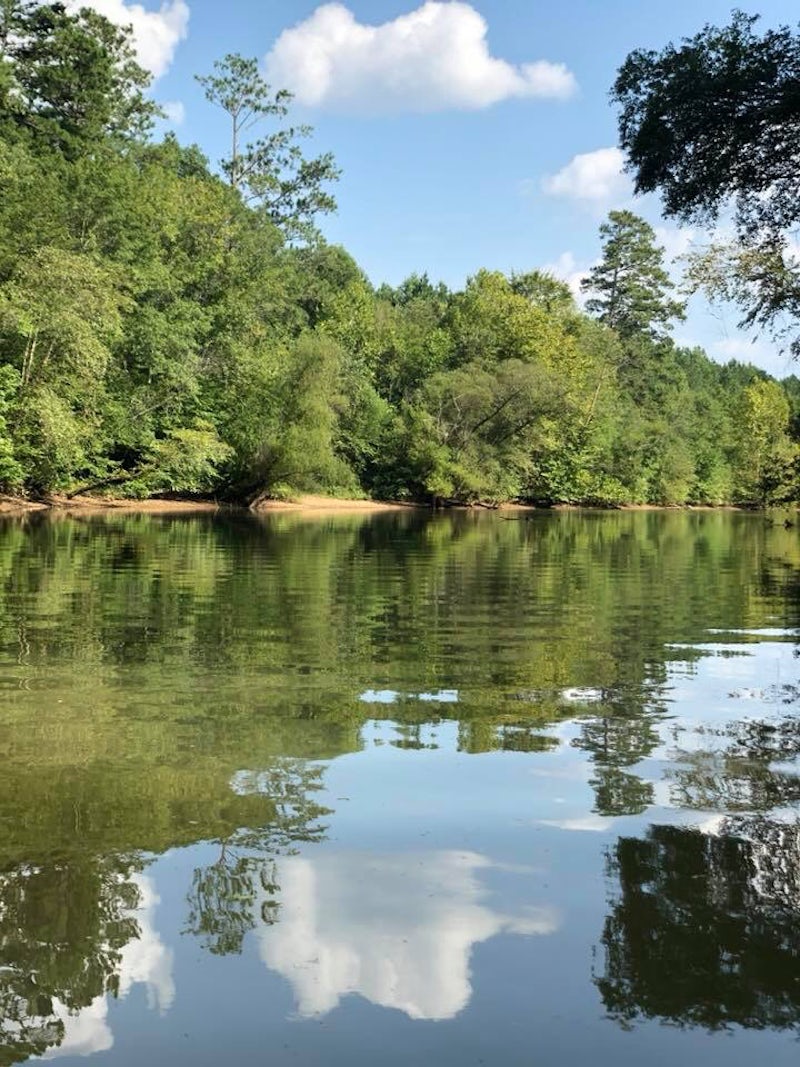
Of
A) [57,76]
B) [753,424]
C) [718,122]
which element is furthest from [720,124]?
[753,424]

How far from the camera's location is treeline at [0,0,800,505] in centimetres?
3756

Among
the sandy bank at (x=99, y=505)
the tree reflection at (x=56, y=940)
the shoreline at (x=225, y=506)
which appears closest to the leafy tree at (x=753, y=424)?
the shoreline at (x=225, y=506)

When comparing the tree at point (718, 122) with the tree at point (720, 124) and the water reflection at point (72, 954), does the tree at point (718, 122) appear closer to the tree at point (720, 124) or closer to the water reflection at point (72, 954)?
the tree at point (720, 124)

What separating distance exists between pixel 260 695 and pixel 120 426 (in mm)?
39333

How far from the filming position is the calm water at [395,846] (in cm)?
349

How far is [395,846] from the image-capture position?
516 cm

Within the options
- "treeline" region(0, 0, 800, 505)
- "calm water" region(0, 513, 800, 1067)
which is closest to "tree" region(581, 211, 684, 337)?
"treeline" region(0, 0, 800, 505)

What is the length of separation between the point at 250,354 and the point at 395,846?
50.7m

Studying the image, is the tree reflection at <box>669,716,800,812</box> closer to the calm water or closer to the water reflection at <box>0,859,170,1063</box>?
the calm water

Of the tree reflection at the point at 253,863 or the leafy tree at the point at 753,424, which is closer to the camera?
the tree reflection at the point at 253,863

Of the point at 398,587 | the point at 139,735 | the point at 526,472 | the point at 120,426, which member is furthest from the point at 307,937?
the point at 526,472

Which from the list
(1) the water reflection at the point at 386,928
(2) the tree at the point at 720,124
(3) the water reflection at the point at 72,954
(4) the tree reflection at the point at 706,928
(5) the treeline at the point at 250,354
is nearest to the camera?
(3) the water reflection at the point at 72,954

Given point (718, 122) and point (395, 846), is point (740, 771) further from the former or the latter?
point (718, 122)

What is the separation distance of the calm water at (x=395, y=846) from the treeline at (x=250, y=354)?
60.3ft
